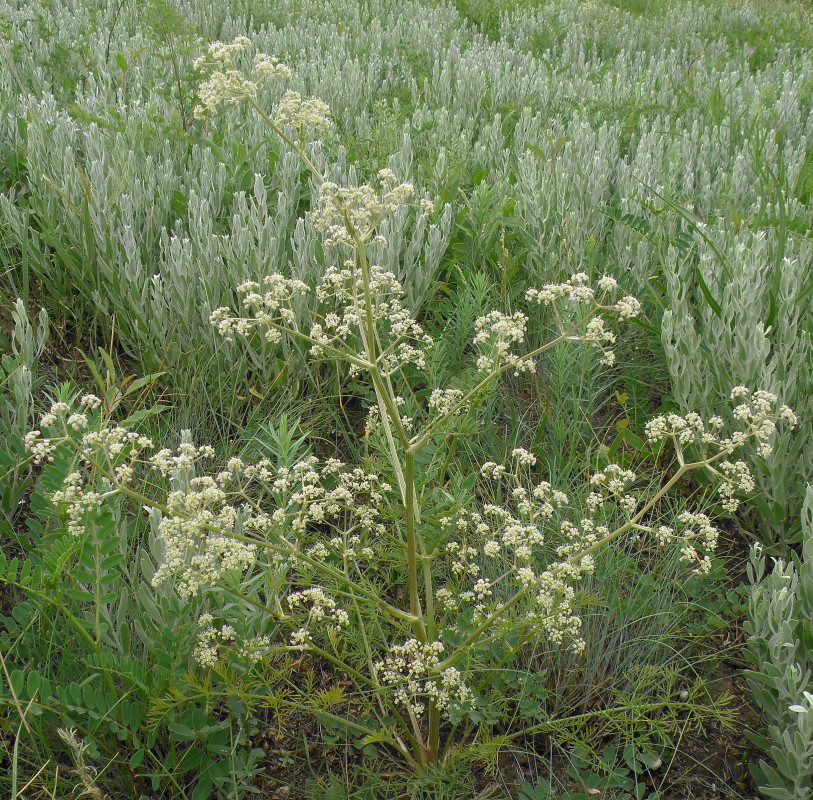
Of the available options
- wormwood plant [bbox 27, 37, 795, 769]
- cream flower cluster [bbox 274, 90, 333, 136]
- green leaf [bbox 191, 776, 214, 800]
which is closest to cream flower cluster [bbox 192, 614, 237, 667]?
wormwood plant [bbox 27, 37, 795, 769]

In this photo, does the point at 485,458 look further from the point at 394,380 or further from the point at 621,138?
the point at 621,138

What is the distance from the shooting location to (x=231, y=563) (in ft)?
4.99

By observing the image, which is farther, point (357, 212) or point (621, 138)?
point (621, 138)

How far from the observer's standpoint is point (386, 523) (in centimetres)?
256

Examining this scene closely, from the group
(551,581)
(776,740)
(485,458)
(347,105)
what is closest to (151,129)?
(347,105)

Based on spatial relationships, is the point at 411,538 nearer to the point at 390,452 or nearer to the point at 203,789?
the point at 390,452

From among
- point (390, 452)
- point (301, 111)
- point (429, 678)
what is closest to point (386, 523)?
point (390, 452)

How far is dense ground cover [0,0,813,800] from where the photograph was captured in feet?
5.70

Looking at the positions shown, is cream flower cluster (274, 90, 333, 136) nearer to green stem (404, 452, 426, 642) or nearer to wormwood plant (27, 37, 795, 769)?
wormwood plant (27, 37, 795, 769)

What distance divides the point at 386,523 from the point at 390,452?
82cm

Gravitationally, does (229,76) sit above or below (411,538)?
above

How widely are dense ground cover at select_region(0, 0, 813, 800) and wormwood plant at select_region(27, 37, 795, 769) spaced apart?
2 centimetres

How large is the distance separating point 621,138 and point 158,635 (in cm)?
444

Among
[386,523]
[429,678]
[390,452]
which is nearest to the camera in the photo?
[429,678]
